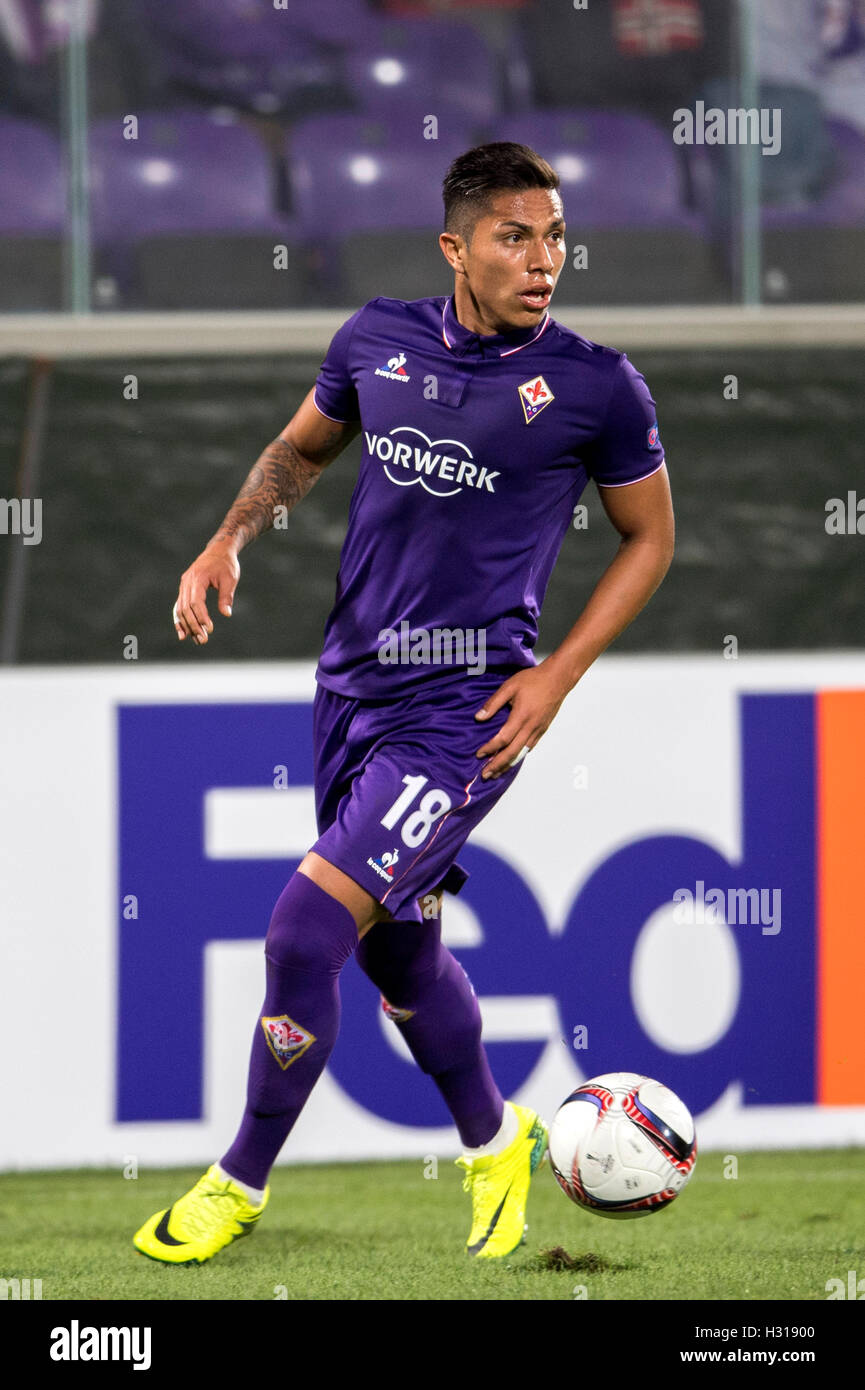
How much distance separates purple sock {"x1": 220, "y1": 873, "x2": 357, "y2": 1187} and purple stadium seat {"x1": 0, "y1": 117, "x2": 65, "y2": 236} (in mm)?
3283

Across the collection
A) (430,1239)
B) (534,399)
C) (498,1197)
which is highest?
(534,399)

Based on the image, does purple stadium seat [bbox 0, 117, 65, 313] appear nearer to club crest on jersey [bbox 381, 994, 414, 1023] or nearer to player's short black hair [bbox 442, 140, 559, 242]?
player's short black hair [bbox 442, 140, 559, 242]

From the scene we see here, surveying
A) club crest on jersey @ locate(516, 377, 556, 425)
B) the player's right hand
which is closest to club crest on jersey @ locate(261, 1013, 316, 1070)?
the player's right hand

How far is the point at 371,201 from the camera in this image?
5.60m

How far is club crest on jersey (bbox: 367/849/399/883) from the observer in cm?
264

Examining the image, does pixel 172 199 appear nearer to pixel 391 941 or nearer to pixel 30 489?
pixel 30 489

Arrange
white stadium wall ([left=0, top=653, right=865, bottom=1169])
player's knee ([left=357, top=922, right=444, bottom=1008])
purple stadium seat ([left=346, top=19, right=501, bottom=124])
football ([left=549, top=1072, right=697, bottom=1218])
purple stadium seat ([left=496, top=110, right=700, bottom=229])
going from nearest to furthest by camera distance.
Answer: football ([left=549, top=1072, right=697, bottom=1218]) < player's knee ([left=357, top=922, right=444, bottom=1008]) < white stadium wall ([left=0, top=653, right=865, bottom=1169]) < purple stadium seat ([left=496, top=110, right=700, bottom=229]) < purple stadium seat ([left=346, top=19, right=501, bottom=124])

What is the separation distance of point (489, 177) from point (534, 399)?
14.3 inches

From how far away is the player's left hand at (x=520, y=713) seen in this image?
8.92ft

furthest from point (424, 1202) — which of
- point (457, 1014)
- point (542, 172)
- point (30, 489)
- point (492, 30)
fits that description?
point (492, 30)

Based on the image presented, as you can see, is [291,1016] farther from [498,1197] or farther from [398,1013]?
[498,1197]

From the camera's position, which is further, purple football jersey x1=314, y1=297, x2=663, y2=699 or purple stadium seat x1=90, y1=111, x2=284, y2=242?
purple stadium seat x1=90, y1=111, x2=284, y2=242

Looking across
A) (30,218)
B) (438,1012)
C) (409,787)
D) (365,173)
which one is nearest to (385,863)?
(409,787)

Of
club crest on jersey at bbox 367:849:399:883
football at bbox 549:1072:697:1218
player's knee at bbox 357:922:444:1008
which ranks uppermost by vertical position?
club crest on jersey at bbox 367:849:399:883
